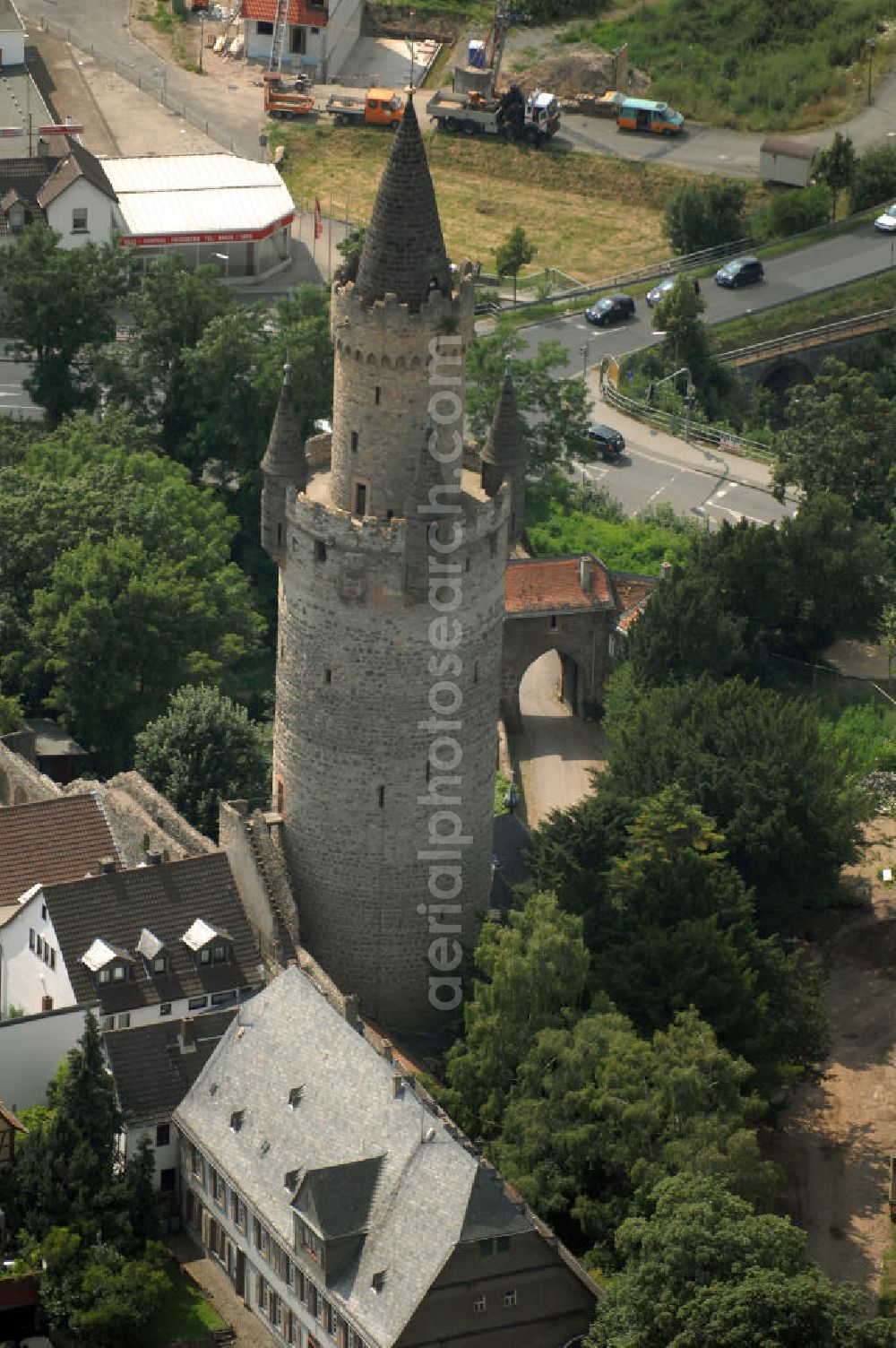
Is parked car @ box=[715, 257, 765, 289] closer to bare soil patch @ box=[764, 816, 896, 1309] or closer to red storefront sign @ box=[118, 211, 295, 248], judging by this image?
red storefront sign @ box=[118, 211, 295, 248]

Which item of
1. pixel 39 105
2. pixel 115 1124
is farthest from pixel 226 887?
pixel 39 105

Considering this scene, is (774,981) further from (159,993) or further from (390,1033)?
(159,993)

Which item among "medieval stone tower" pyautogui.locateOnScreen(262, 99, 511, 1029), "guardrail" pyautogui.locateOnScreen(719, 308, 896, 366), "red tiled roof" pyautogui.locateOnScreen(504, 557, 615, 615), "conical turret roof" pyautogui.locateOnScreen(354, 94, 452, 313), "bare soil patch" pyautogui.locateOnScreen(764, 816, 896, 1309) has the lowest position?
"bare soil patch" pyautogui.locateOnScreen(764, 816, 896, 1309)

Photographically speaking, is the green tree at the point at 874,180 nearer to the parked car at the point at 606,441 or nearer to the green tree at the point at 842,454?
the green tree at the point at 842,454

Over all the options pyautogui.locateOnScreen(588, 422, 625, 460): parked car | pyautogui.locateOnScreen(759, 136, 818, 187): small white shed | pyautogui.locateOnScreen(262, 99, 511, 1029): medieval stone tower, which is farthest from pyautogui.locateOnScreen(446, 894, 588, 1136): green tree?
pyautogui.locateOnScreen(759, 136, 818, 187): small white shed

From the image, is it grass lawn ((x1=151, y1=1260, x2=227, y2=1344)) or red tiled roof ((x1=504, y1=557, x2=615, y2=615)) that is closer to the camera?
grass lawn ((x1=151, y1=1260, x2=227, y2=1344))

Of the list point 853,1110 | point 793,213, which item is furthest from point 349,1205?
point 793,213
